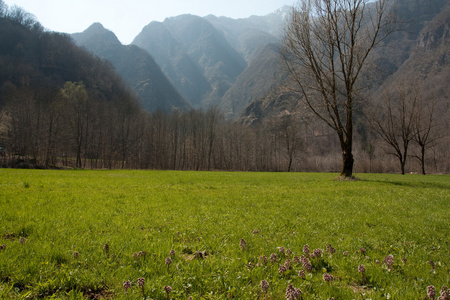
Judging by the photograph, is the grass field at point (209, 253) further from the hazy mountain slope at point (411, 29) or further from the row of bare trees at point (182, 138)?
the hazy mountain slope at point (411, 29)

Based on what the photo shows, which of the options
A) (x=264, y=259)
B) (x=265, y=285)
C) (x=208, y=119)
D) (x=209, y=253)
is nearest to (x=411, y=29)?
(x=208, y=119)

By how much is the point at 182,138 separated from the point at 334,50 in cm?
5554

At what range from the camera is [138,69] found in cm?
17100

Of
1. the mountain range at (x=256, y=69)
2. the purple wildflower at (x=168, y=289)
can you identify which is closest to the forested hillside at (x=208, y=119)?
the mountain range at (x=256, y=69)

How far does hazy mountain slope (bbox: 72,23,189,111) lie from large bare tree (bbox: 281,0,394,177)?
134 m

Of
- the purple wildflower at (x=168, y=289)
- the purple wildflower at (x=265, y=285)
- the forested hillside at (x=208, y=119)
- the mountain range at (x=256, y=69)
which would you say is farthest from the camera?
the mountain range at (x=256, y=69)

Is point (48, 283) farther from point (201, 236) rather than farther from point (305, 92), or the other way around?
point (305, 92)

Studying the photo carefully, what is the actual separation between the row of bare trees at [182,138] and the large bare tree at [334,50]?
27.2m

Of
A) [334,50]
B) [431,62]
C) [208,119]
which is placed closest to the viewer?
[334,50]

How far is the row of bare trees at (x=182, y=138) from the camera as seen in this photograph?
43.3 m

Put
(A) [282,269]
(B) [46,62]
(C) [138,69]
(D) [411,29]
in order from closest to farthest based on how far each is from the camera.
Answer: (A) [282,269], (D) [411,29], (B) [46,62], (C) [138,69]

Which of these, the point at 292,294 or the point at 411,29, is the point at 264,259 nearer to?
the point at 292,294

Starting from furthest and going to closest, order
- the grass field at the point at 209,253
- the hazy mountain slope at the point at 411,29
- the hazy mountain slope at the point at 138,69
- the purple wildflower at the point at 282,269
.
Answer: the hazy mountain slope at the point at 138,69 → the hazy mountain slope at the point at 411,29 → the purple wildflower at the point at 282,269 → the grass field at the point at 209,253

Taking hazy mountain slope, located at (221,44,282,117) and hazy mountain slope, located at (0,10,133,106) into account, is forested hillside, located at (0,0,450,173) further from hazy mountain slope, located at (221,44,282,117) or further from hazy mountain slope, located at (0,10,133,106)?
hazy mountain slope, located at (221,44,282,117)
